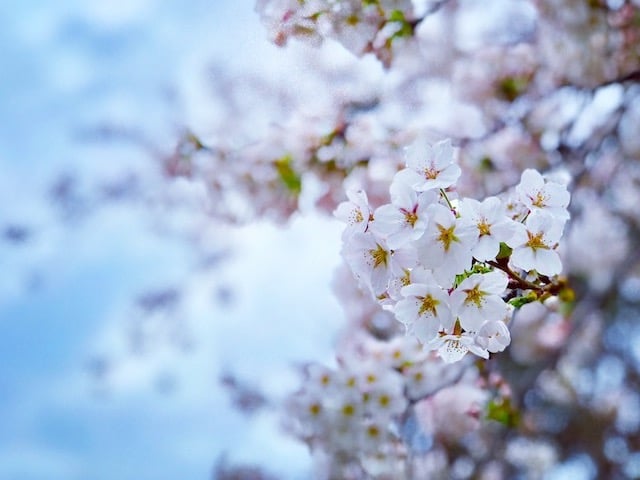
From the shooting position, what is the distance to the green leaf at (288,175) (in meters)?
1.65

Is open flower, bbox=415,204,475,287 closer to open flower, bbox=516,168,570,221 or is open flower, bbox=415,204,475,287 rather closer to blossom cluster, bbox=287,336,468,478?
open flower, bbox=516,168,570,221

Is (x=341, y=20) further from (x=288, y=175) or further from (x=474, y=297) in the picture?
(x=474, y=297)

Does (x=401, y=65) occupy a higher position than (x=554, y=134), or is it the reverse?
(x=401, y=65)

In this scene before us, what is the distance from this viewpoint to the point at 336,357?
54.5 inches

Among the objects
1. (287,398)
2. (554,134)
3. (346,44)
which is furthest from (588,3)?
(287,398)

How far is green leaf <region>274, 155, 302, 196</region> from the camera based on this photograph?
5.42 ft

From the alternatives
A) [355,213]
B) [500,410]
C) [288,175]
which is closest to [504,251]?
[355,213]

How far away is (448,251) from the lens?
0.60 m

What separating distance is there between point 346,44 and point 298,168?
0.48 m

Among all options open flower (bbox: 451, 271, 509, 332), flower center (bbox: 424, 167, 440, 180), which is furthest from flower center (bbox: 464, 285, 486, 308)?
flower center (bbox: 424, 167, 440, 180)

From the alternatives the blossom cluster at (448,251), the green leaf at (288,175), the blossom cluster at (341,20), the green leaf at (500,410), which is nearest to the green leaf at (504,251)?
the blossom cluster at (448,251)

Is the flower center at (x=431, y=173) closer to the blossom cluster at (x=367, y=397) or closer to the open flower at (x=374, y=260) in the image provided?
the open flower at (x=374, y=260)

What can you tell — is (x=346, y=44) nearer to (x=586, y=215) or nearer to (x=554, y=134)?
(x=554, y=134)

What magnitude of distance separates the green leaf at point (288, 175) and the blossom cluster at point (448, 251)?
0.98 metres
